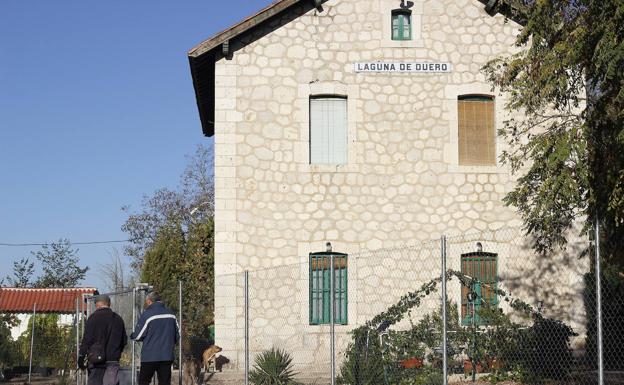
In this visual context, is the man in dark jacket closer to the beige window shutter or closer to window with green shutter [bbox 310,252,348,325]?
window with green shutter [bbox 310,252,348,325]

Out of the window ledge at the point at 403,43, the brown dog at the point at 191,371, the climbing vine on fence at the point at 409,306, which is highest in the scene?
the window ledge at the point at 403,43

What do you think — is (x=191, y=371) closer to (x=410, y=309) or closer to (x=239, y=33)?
(x=410, y=309)

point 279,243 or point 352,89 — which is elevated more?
point 352,89

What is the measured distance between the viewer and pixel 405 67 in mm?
21750

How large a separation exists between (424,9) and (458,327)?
23.4ft

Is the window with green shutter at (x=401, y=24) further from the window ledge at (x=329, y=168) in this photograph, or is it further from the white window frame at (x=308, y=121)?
the window ledge at (x=329, y=168)

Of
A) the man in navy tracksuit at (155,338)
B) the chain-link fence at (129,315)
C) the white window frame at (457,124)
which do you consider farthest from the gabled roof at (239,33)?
the man in navy tracksuit at (155,338)

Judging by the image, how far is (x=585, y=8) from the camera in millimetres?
14617

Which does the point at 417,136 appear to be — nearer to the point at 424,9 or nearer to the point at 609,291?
the point at 424,9

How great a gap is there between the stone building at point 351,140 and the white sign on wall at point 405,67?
2 centimetres

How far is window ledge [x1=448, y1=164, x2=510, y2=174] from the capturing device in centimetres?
2159

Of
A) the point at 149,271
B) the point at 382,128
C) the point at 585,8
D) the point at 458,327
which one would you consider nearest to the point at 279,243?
the point at 382,128

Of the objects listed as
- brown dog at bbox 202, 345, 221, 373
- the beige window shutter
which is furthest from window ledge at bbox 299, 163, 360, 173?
brown dog at bbox 202, 345, 221, 373

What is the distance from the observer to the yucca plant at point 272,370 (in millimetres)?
17766
